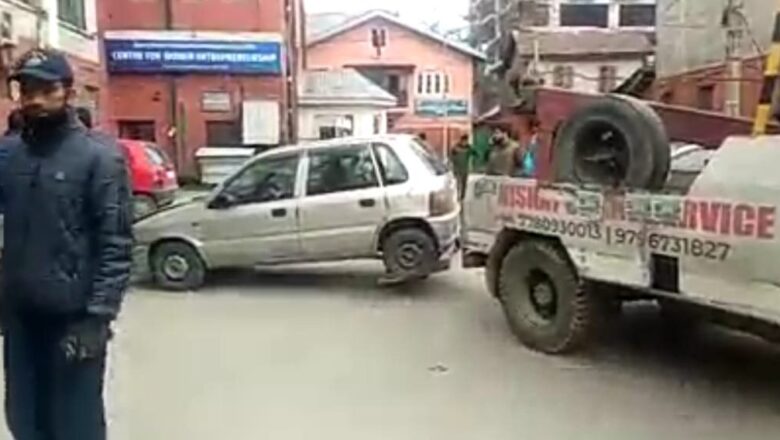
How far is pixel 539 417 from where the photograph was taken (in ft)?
22.7

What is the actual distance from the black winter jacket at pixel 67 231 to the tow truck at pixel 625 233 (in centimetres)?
374

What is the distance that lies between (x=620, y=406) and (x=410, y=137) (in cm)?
598

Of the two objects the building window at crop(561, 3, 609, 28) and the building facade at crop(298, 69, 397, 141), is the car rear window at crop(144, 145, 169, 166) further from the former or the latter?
the building window at crop(561, 3, 609, 28)

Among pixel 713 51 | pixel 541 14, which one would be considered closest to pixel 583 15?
pixel 541 14

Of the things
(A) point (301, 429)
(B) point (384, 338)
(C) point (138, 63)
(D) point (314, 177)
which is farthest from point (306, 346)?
(C) point (138, 63)

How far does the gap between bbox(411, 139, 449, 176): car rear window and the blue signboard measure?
65.7 feet

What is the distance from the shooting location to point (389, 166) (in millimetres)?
12164

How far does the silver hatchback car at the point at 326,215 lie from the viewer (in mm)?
12031

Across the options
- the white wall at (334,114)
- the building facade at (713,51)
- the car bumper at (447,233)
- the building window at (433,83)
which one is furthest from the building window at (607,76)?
the car bumper at (447,233)

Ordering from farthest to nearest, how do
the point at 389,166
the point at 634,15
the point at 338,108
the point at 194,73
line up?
the point at 634,15 → the point at 338,108 → the point at 194,73 → the point at 389,166

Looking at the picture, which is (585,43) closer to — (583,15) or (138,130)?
(583,15)

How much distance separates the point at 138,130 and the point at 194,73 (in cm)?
215

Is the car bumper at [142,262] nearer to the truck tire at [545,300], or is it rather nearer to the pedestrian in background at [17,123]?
the truck tire at [545,300]

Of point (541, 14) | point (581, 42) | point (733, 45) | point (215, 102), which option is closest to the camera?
point (733, 45)
